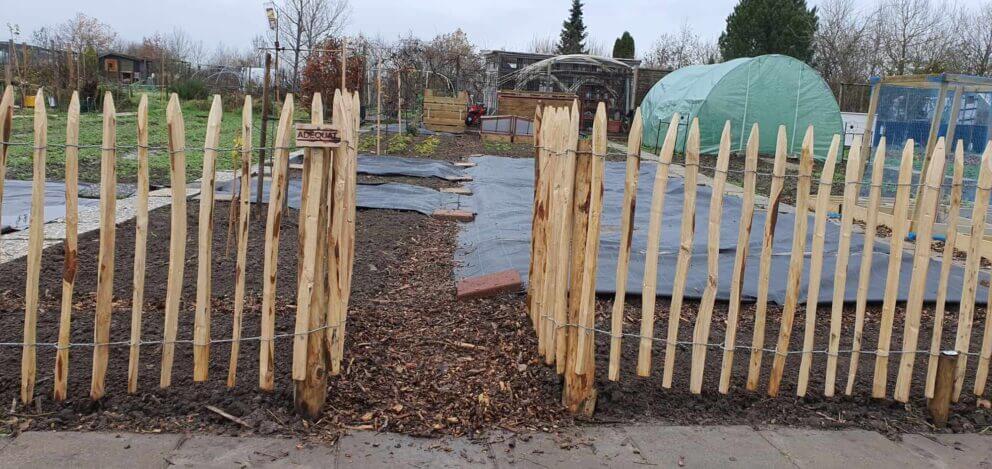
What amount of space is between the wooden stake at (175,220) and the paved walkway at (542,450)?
14.8 inches

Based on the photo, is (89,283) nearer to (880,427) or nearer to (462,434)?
(462,434)

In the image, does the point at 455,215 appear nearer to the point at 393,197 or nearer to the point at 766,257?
the point at 393,197

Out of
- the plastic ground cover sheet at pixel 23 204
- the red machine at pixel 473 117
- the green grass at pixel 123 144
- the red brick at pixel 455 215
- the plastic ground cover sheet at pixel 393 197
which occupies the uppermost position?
the red machine at pixel 473 117

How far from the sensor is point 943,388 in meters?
3.52

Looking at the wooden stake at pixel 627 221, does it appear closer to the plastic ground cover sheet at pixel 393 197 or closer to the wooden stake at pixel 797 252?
the wooden stake at pixel 797 252

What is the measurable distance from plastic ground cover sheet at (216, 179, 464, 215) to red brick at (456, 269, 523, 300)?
3.66m

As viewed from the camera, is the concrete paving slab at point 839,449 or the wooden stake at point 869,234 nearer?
the concrete paving slab at point 839,449

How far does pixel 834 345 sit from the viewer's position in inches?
137

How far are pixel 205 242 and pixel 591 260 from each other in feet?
5.43

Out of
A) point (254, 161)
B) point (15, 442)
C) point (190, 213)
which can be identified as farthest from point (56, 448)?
point (254, 161)

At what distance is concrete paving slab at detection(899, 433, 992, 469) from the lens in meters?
3.14

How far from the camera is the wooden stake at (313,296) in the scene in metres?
3.10

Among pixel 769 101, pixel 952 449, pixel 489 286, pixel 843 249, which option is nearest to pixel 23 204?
pixel 489 286

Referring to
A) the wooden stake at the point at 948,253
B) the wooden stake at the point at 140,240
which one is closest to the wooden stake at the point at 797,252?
the wooden stake at the point at 948,253
